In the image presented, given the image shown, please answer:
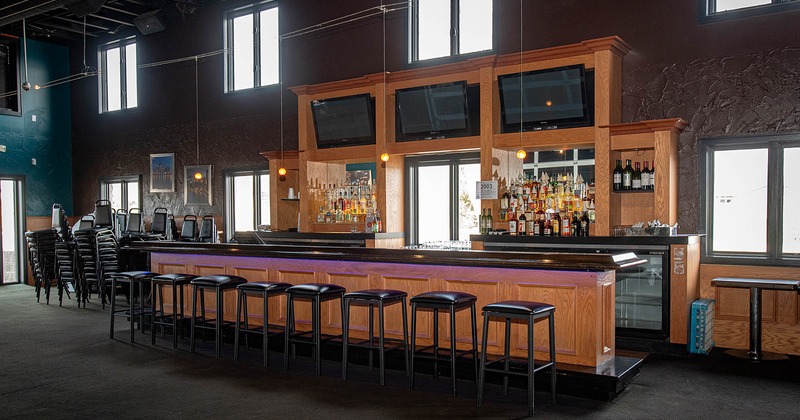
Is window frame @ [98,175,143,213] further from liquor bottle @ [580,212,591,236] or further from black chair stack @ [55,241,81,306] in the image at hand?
liquor bottle @ [580,212,591,236]

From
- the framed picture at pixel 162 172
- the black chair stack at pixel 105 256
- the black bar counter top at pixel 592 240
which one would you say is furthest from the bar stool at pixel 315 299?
the framed picture at pixel 162 172

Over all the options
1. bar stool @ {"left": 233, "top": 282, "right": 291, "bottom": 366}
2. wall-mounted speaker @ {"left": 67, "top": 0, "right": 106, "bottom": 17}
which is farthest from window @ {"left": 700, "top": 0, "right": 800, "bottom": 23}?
wall-mounted speaker @ {"left": 67, "top": 0, "right": 106, "bottom": 17}

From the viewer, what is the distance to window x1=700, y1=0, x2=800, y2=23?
20.4ft

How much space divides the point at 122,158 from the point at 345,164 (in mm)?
5522

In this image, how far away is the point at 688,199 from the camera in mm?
6730

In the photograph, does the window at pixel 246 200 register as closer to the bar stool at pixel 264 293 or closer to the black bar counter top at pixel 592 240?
the black bar counter top at pixel 592 240

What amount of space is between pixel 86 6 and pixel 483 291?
861 cm

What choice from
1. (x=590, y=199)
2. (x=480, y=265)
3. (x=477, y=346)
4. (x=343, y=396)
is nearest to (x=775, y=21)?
(x=590, y=199)

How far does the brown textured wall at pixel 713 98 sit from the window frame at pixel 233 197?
605 cm

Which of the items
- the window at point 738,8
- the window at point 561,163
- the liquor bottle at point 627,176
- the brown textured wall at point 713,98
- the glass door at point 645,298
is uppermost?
the window at point 738,8

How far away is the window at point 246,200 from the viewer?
10656 millimetres

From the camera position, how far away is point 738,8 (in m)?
6.50

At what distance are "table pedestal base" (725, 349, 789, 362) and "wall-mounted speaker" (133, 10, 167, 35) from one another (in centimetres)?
1027

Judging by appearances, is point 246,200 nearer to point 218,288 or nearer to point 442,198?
point 442,198
